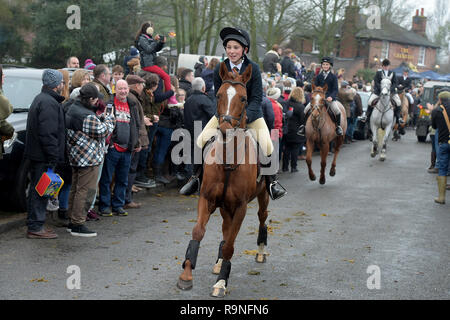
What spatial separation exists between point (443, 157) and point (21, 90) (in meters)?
8.84

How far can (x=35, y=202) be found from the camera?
357 inches

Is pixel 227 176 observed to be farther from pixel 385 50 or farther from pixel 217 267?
pixel 385 50

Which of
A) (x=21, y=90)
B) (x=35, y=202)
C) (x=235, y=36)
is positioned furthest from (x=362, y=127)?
(x=235, y=36)

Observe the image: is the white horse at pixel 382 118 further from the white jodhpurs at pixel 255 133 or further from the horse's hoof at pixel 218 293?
the horse's hoof at pixel 218 293

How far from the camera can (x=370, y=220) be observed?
11.8 meters

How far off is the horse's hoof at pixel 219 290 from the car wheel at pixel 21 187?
437 centimetres

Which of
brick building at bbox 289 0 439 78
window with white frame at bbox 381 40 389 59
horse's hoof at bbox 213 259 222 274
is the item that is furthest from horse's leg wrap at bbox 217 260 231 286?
window with white frame at bbox 381 40 389 59

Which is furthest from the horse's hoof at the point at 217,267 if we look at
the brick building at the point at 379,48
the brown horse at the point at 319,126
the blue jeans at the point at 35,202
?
the brick building at the point at 379,48

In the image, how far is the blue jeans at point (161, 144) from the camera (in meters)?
14.0

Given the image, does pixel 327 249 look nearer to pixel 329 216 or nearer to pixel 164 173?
pixel 329 216

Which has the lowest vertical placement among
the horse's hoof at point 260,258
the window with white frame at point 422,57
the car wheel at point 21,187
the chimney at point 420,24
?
the horse's hoof at point 260,258

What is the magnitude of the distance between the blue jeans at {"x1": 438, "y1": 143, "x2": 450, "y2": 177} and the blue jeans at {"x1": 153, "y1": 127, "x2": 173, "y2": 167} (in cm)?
594

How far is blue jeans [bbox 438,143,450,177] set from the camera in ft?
45.3
